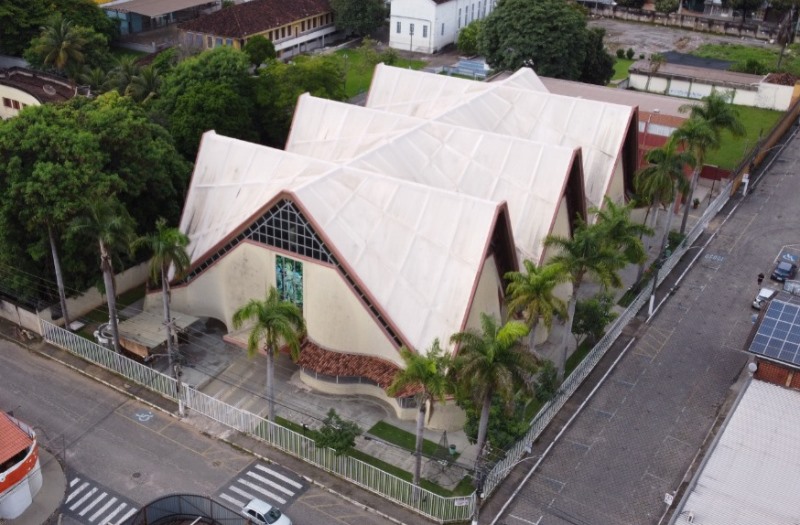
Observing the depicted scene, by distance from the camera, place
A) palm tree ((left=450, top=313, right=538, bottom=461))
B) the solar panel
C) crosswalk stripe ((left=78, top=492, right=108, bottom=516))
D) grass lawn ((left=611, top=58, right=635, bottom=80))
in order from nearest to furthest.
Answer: palm tree ((left=450, top=313, right=538, bottom=461)) → crosswalk stripe ((left=78, top=492, right=108, bottom=516)) → the solar panel → grass lawn ((left=611, top=58, right=635, bottom=80))

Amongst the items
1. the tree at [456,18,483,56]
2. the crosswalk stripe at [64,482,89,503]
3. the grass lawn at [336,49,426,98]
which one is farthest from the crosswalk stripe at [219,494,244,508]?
the tree at [456,18,483,56]

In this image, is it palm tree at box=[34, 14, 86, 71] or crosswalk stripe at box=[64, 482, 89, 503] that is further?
palm tree at box=[34, 14, 86, 71]

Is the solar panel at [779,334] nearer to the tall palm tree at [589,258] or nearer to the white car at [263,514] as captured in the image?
the tall palm tree at [589,258]

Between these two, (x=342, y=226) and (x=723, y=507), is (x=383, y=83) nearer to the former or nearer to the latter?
(x=342, y=226)

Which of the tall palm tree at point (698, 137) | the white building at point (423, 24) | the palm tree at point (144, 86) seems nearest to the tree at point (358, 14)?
the white building at point (423, 24)

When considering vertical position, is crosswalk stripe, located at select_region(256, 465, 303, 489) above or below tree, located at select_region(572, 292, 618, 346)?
below

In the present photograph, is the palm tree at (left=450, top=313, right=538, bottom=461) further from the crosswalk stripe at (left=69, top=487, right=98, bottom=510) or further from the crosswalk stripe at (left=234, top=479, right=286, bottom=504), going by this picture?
the crosswalk stripe at (left=69, top=487, right=98, bottom=510)
